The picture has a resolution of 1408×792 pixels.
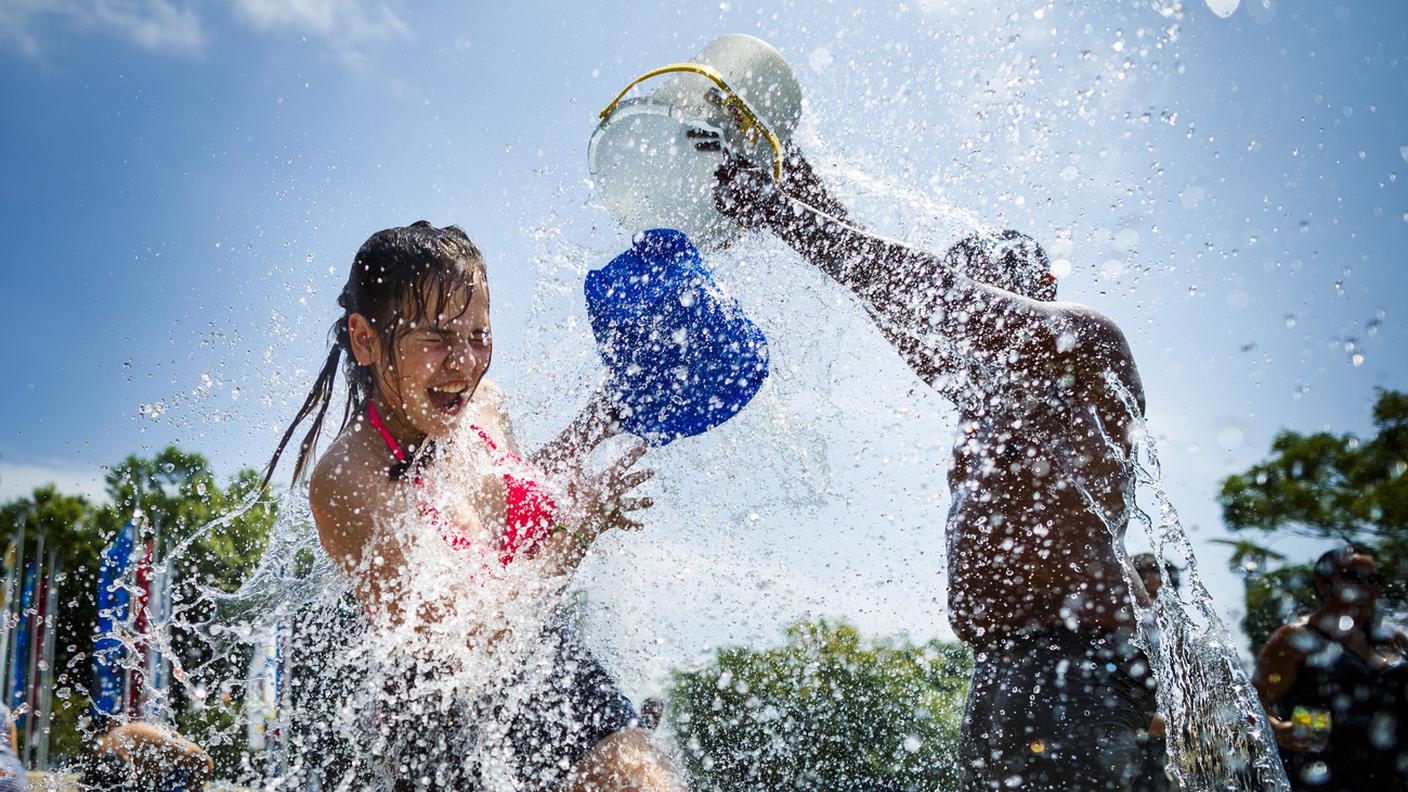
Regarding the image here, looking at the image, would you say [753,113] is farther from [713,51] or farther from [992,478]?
[992,478]

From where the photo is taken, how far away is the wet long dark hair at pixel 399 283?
228 cm

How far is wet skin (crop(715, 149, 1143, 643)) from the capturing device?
229 centimetres

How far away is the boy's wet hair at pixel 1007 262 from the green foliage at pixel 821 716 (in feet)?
24.6

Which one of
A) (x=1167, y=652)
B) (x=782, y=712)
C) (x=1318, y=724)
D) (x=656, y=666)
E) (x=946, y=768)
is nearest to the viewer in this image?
(x=1167, y=652)

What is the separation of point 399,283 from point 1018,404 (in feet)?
5.60

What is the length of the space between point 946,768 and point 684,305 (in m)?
10.1

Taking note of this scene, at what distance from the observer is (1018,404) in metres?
2.45

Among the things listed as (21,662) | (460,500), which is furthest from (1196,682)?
(21,662)

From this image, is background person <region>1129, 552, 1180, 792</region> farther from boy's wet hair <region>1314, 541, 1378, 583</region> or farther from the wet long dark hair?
boy's wet hair <region>1314, 541, 1378, 583</region>

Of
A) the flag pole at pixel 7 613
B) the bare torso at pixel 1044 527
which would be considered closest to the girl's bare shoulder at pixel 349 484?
the bare torso at pixel 1044 527

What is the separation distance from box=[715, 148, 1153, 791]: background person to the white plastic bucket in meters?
0.08

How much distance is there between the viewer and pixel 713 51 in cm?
244

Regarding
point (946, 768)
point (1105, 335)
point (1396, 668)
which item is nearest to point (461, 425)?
point (1105, 335)

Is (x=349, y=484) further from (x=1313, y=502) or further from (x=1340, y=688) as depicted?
(x=1313, y=502)
